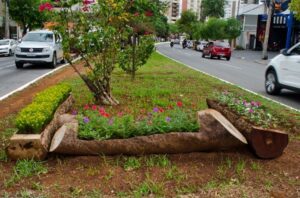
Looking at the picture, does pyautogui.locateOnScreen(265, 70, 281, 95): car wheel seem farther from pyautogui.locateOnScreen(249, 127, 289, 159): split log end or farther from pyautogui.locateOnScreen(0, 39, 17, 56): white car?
pyautogui.locateOnScreen(0, 39, 17, 56): white car

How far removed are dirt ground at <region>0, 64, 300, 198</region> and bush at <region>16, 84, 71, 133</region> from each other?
431mm

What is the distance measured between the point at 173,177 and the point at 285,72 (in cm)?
788

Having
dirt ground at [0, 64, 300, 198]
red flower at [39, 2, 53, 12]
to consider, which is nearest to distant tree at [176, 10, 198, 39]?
red flower at [39, 2, 53, 12]

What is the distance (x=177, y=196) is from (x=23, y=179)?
1672mm

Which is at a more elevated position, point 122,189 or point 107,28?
point 107,28

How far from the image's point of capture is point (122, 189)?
435cm

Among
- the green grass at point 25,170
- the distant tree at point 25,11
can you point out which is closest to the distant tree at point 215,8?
the distant tree at point 25,11

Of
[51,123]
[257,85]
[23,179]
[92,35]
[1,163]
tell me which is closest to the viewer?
[23,179]

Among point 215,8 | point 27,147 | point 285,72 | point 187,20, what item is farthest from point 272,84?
point 187,20

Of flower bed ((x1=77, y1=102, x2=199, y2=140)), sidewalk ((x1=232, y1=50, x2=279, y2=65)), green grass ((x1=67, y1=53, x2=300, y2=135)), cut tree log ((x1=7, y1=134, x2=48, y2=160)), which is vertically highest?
flower bed ((x1=77, y1=102, x2=199, y2=140))

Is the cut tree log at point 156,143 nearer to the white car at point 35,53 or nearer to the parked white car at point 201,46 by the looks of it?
the white car at point 35,53

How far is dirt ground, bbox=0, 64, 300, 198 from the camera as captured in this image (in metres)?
4.29

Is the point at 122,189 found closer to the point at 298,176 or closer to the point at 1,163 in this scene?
Result: the point at 1,163

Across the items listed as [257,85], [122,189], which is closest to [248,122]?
[122,189]
